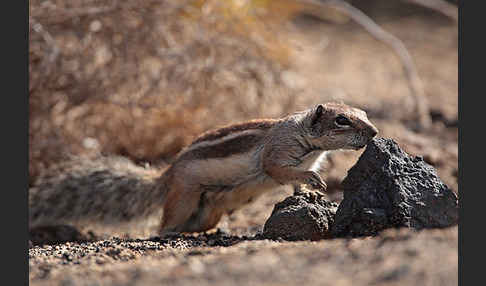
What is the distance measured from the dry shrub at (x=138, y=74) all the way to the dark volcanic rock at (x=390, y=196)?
338 cm

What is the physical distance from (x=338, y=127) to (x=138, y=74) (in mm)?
3173

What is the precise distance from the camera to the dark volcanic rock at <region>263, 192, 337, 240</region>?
4.94m

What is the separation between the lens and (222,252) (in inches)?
165

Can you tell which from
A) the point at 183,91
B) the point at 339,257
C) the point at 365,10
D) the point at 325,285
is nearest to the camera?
the point at 325,285

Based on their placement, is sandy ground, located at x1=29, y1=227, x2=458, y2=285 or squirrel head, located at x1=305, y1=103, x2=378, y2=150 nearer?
sandy ground, located at x1=29, y1=227, x2=458, y2=285

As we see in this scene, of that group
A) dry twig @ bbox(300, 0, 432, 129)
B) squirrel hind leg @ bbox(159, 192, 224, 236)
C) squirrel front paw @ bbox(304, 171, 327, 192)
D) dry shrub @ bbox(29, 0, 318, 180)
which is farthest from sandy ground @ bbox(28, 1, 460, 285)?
dry shrub @ bbox(29, 0, 318, 180)

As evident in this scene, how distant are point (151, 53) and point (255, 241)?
12.5 ft

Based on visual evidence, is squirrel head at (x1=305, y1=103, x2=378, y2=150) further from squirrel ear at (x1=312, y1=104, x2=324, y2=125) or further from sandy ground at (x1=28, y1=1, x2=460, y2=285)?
sandy ground at (x1=28, y1=1, x2=460, y2=285)

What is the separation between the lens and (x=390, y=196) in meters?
4.68

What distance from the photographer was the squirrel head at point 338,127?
533 cm

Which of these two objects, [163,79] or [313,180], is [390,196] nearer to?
[313,180]

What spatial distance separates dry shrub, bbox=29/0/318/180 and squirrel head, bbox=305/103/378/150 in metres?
2.58

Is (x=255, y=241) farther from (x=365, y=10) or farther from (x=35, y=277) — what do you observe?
(x=365, y=10)

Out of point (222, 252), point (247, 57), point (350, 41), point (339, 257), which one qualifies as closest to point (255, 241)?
point (222, 252)
